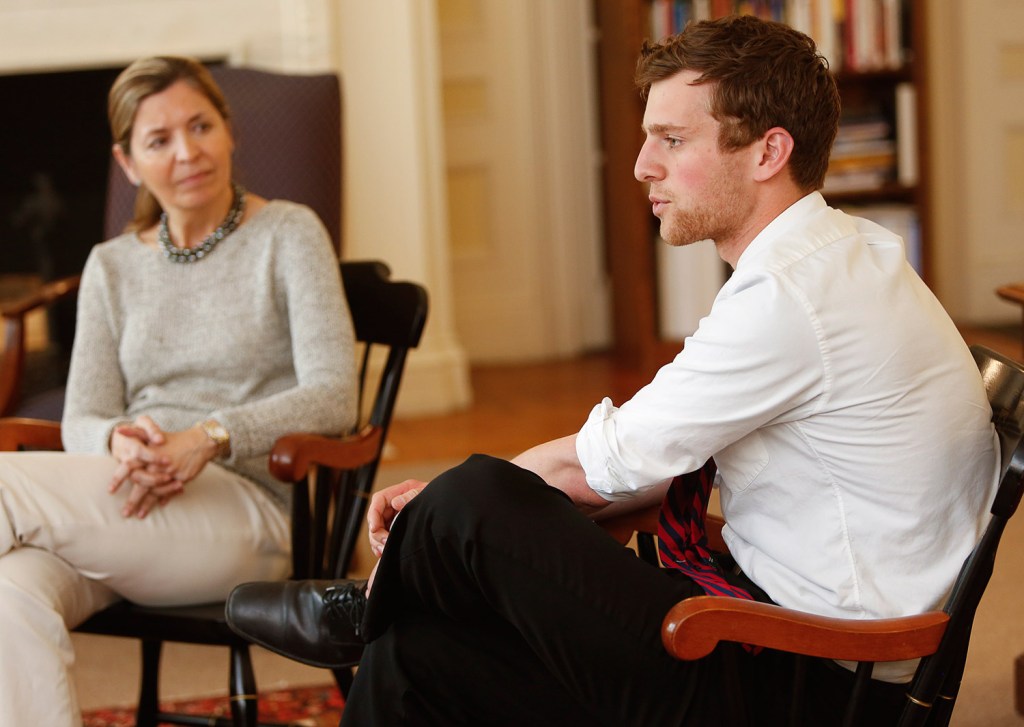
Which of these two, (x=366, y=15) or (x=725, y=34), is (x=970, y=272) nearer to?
(x=366, y=15)

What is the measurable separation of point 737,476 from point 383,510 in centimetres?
40

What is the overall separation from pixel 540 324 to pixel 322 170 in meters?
2.40

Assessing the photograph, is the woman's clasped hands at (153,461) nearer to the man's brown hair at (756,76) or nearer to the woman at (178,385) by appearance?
the woman at (178,385)

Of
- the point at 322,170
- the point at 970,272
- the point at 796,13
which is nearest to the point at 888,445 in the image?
the point at 322,170

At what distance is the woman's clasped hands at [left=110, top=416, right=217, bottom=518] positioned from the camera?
5.97 feet

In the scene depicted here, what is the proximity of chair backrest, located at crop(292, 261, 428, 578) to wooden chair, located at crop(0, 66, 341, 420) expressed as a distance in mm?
759

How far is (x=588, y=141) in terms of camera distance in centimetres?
522

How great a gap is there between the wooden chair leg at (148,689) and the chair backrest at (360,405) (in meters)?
0.28

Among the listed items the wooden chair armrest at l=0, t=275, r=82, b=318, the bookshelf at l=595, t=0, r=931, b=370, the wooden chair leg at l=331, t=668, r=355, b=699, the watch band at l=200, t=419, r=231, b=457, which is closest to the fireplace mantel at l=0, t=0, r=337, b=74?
the bookshelf at l=595, t=0, r=931, b=370

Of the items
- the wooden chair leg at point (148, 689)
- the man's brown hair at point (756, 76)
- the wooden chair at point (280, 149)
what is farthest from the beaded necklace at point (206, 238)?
the man's brown hair at point (756, 76)

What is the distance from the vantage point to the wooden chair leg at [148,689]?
2.00 m

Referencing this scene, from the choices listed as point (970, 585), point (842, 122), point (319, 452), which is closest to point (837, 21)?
point (842, 122)

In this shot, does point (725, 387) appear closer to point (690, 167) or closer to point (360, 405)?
point (690, 167)

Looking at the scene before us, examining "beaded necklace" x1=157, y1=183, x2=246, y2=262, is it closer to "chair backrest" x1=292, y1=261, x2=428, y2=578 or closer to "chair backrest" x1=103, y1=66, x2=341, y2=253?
"chair backrest" x1=292, y1=261, x2=428, y2=578
